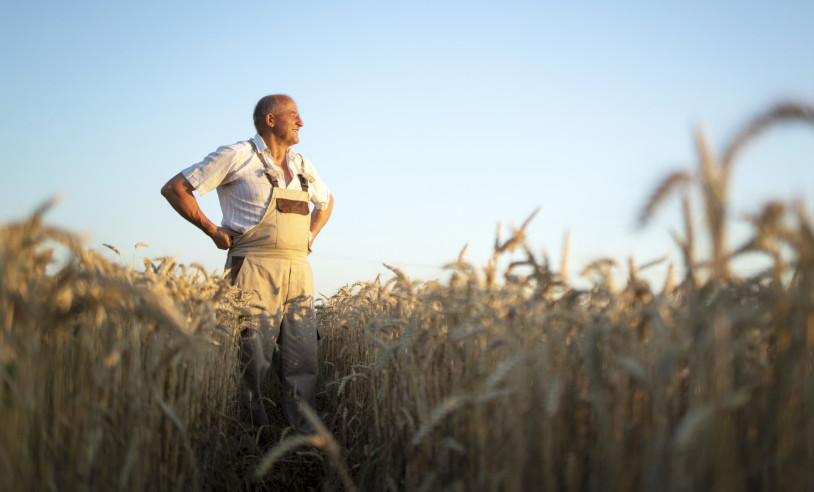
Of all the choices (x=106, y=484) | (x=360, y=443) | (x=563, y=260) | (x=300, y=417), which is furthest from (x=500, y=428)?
(x=300, y=417)

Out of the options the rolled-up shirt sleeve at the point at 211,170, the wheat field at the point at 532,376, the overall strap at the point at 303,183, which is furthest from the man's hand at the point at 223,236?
the wheat field at the point at 532,376

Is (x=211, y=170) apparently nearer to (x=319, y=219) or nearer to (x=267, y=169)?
(x=267, y=169)

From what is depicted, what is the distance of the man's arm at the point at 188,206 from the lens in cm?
415

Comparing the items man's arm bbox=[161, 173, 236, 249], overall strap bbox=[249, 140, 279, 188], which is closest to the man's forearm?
overall strap bbox=[249, 140, 279, 188]

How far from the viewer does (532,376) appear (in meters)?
1.79

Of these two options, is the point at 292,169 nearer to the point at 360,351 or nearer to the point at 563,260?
the point at 360,351

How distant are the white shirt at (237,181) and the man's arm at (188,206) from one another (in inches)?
3.4

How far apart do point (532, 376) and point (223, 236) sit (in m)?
3.01

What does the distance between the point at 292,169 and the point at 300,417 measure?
1943 millimetres

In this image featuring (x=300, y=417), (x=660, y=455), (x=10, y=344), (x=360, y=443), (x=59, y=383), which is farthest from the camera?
(x=300, y=417)

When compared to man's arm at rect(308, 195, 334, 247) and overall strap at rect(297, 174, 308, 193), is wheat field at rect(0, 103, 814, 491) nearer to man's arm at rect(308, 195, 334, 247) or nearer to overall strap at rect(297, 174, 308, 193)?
overall strap at rect(297, 174, 308, 193)

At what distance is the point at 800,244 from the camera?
146cm

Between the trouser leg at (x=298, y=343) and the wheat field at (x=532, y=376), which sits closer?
the wheat field at (x=532, y=376)

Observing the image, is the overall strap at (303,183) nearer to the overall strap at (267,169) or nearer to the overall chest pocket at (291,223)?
the overall chest pocket at (291,223)
